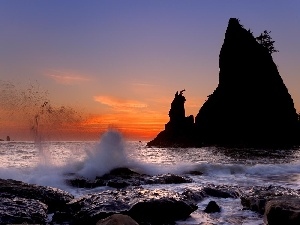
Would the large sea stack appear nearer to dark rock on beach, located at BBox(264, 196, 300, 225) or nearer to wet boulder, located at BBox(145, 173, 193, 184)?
wet boulder, located at BBox(145, 173, 193, 184)

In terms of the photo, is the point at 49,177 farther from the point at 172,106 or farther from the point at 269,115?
the point at 172,106

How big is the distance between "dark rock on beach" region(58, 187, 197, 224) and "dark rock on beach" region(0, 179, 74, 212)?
109cm

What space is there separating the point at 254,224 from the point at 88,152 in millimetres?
14662

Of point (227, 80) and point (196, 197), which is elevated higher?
point (227, 80)

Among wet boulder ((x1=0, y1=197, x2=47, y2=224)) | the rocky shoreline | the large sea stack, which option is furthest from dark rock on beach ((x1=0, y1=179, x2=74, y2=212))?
the large sea stack

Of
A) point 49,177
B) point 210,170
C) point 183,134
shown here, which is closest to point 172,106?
point 183,134

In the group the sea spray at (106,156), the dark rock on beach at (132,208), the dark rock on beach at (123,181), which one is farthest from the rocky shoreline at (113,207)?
the sea spray at (106,156)

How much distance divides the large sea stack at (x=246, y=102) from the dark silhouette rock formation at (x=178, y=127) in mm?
3655

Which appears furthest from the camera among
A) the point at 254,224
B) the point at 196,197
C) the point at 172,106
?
the point at 172,106

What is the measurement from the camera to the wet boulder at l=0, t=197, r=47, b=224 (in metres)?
6.26

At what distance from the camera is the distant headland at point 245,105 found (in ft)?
245

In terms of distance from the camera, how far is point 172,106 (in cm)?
8988

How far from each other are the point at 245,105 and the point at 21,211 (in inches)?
2962

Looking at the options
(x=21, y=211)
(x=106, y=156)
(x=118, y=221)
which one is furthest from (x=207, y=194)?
(x=106, y=156)
